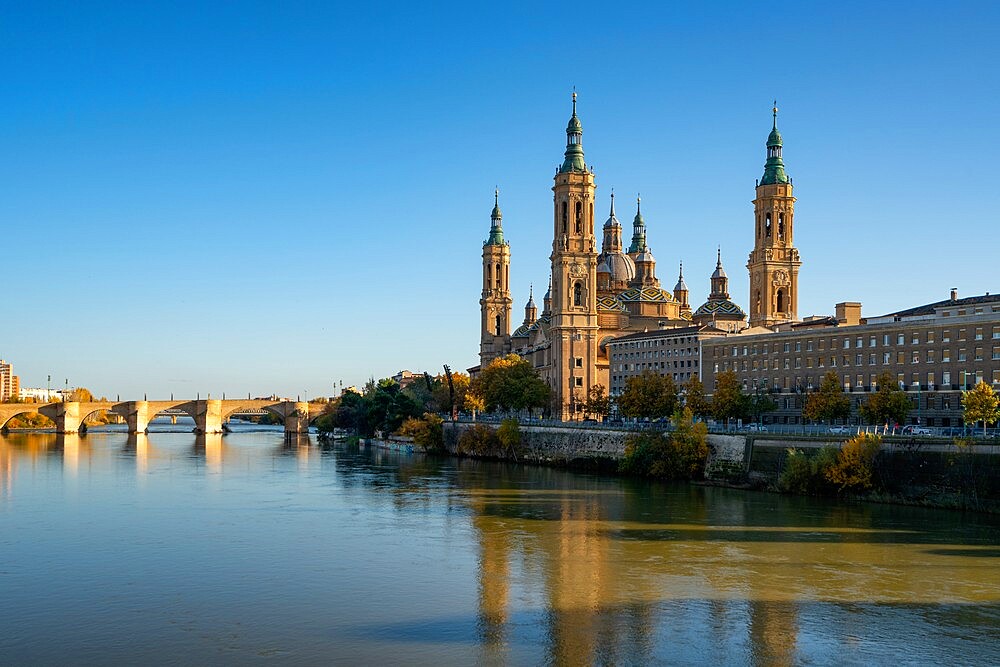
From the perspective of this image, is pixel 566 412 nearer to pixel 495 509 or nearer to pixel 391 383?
pixel 391 383

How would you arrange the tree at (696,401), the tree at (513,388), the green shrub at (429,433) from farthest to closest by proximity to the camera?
the tree at (513,388) → the green shrub at (429,433) → the tree at (696,401)

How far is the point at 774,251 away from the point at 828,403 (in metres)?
56.2

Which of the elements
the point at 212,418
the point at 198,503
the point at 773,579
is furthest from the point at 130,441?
the point at 773,579

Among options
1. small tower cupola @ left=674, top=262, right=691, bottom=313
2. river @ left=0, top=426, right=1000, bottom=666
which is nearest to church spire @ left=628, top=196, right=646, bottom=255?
small tower cupola @ left=674, top=262, right=691, bottom=313

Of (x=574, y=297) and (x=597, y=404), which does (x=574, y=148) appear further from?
(x=597, y=404)

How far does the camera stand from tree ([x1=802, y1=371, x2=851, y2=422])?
260 feet

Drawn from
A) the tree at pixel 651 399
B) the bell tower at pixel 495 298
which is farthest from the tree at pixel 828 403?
the bell tower at pixel 495 298

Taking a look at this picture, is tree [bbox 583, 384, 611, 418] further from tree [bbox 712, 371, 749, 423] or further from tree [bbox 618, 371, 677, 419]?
tree [bbox 712, 371, 749, 423]

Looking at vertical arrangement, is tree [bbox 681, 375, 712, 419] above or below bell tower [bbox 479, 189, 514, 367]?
below

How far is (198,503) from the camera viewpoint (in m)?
64.2

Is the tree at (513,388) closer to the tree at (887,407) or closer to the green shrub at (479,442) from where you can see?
the green shrub at (479,442)

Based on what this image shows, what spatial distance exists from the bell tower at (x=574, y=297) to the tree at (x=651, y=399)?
2795 centimetres

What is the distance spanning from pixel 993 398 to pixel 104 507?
173 ft

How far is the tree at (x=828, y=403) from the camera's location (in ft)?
260
